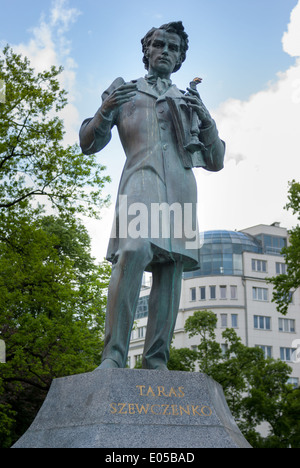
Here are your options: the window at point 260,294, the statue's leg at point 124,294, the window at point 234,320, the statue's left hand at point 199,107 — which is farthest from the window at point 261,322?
the statue's leg at point 124,294

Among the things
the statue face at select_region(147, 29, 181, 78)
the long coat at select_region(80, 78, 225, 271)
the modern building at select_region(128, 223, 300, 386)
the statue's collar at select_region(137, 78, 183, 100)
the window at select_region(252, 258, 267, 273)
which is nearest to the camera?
the long coat at select_region(80, 78, 225, 271)

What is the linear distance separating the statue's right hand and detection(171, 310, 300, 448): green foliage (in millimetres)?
24403

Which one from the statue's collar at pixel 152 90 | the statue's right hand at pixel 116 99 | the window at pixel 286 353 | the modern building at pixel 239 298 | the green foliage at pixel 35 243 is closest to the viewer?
the statue's right hand at pixel 116 99

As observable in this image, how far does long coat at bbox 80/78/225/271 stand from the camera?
6.52 m

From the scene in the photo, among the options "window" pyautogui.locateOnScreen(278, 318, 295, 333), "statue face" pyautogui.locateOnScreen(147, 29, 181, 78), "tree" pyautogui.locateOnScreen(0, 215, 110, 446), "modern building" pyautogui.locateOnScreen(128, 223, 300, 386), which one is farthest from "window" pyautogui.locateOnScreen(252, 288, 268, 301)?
"statue face" pyautogui.locateOnScreen(147, 29, 181, 78)

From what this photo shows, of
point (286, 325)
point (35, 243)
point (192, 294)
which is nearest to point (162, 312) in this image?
point (35, 243)

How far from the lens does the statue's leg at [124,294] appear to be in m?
6.20

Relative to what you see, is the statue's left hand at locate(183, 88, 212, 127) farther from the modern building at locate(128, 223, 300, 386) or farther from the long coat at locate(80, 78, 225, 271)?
the modern building at locate(128, 223, 300, 386)

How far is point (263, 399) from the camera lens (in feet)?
105

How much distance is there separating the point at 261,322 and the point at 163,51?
6025 cm

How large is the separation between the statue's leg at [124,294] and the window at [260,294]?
6125 cm

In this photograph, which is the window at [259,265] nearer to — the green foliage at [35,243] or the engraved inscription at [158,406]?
the green foliage at [35,243]
